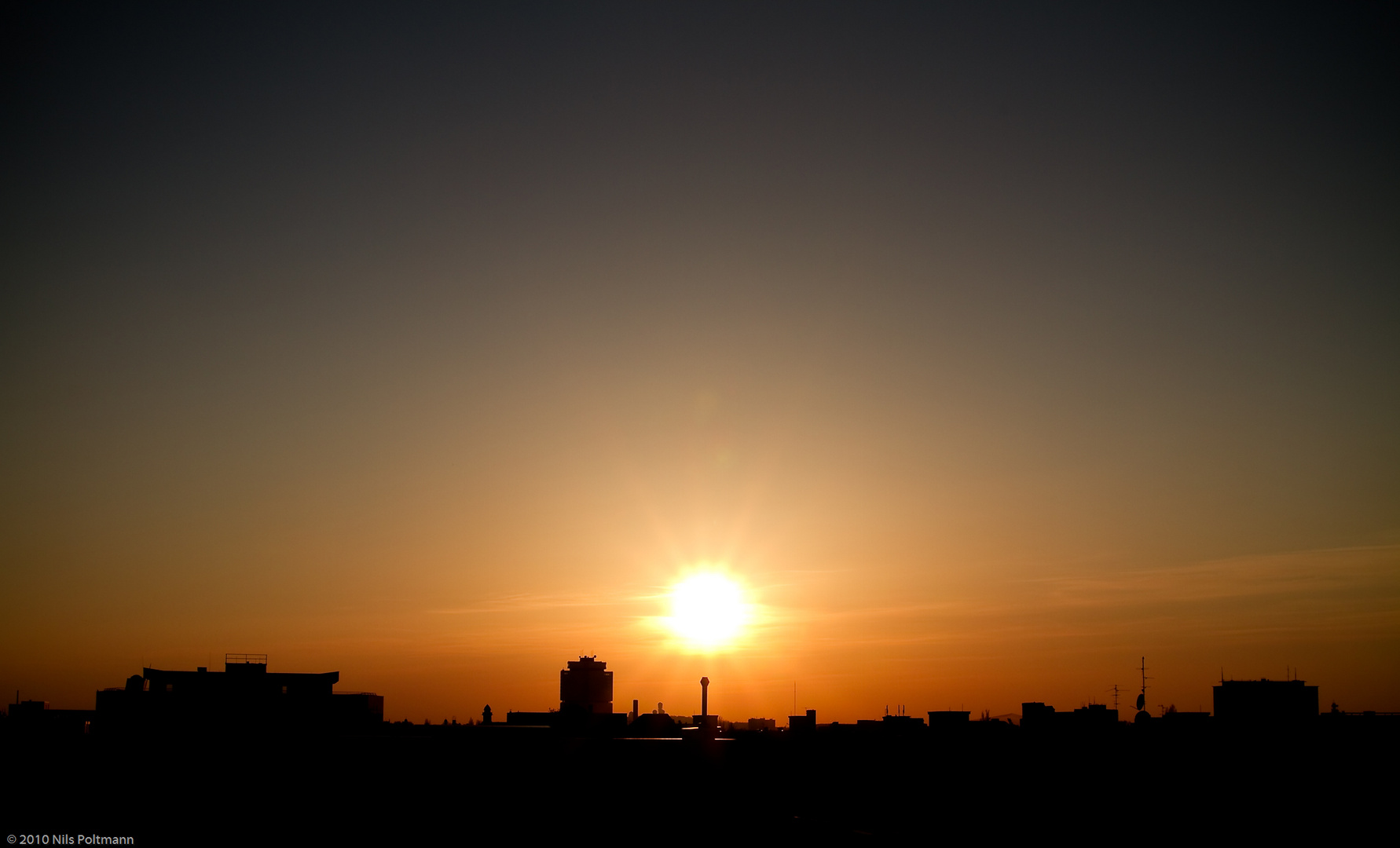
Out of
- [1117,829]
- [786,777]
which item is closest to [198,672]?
[786,777]

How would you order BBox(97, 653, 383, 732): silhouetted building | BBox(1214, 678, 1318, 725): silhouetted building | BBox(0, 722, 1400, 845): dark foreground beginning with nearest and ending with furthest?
BBox(0, 722, 1400, 845): dark foreground → BBox(97, 653, 383, 732): silhouetted building → BBox(1214, 678, 1318, 725): silhouetted building

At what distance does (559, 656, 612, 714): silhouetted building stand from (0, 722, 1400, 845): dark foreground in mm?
56165

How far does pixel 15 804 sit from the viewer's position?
120 feet

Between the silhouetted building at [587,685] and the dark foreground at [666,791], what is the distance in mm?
56165

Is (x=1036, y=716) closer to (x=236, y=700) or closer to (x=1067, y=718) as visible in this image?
(x=1067, y=718)

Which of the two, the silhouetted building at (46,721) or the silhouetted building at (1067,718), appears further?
the silhouetted building at (1067,718)

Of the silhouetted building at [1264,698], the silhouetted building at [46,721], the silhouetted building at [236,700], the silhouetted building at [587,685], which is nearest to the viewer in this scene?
the silhouetted building at [46,721]

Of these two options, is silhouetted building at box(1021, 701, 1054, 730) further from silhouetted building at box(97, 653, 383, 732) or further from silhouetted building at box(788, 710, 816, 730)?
silhouetted building at box(97, 653, 383, 732)

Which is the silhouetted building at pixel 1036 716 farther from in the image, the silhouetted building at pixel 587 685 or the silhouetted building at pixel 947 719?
the silhouetted building at pixel 587 685

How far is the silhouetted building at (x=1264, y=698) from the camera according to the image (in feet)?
288

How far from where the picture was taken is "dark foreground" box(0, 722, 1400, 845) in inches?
1436

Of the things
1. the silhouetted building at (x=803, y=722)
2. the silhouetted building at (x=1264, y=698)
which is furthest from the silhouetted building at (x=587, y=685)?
the silhouetted building at (x=1264, y=698)

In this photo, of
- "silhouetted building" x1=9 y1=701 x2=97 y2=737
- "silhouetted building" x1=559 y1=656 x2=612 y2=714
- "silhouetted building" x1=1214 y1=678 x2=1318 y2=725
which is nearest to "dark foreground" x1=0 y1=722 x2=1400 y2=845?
"silhouetted building" x1=9 y1=701 x2=97 y2=737

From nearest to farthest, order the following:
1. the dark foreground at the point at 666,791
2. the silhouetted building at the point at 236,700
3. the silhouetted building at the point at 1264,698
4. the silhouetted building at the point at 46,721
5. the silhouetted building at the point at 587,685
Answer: the dark foreground at the point at 666,791 < the silhouetted building at the point at 46,721 < the silhouetted building at the point at 236,700 < the silhouetted building at the point at 1264,698 < the silhouetted building at the point at 587,685
